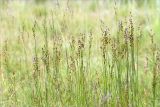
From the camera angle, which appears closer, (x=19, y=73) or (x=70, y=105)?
(x=70, y=105)

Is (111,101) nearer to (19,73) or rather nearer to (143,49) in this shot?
(19,73)

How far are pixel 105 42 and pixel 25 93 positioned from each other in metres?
1.14

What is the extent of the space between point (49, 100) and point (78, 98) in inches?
10.1

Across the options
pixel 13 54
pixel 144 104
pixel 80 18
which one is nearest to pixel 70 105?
pixel 144 104

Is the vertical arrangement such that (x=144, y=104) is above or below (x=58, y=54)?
below

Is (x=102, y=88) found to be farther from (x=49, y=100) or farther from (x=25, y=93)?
(x=25, y=93)

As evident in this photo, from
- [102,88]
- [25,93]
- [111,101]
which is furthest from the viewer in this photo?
[25,93]

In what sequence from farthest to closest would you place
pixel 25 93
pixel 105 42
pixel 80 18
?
pixel 80 18
pixel 25 93
pixel 105 42

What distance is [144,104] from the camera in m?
3.58

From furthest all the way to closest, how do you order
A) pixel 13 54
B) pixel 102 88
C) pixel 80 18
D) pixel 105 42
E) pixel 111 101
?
pixel 80 18 < pixel 13 54 < pixel 102 88 < pixel 111 101 < pixel 105 42

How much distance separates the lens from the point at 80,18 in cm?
753

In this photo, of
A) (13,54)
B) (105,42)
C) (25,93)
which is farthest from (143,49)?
(105,42)

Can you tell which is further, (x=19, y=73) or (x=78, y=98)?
(x=19, y=73)

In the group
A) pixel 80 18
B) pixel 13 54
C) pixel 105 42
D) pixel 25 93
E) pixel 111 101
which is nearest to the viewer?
pixel 105 42
